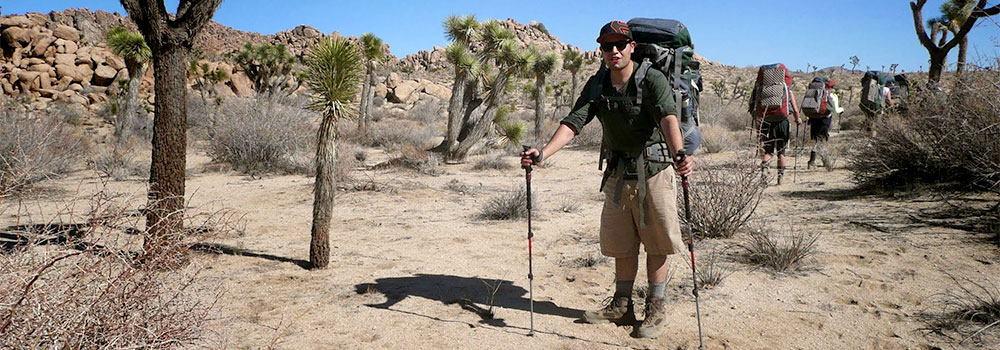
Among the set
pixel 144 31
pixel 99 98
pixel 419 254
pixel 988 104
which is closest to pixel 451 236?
pixel 419 254

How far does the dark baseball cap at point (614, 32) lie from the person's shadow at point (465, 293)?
1.83 meters

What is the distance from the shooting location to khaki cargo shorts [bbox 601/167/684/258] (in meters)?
3.48

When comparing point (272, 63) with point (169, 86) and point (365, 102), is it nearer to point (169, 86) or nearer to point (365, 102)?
point (365, 102)

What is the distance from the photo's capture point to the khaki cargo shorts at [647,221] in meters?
3.48

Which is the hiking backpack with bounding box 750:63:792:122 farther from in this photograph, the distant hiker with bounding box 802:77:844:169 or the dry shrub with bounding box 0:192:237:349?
the dry shrub with bounding box 0:192:237:349

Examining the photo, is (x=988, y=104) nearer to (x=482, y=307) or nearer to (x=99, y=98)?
(x=482, y=307)

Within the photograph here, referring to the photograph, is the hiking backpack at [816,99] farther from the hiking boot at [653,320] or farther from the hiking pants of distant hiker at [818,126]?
the hiking boot at [653,320]

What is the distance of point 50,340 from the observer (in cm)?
207

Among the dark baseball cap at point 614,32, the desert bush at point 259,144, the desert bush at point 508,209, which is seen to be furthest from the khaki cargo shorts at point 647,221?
the desert bush at point 259,144

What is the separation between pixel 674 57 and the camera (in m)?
3.72

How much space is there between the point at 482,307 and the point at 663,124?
6.04 ft

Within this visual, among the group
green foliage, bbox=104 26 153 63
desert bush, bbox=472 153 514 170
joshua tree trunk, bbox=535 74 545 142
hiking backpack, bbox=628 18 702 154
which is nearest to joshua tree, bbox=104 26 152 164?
green foliage, bbox=104 26 153 63

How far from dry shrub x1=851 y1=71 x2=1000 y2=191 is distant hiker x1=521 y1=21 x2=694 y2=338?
3.51 metres

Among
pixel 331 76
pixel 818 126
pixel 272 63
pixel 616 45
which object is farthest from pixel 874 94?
pixel 272 63
